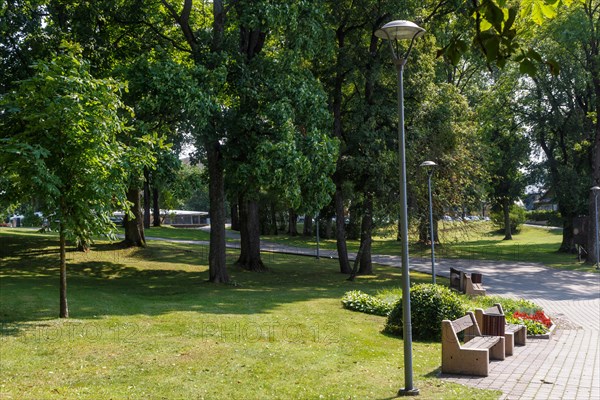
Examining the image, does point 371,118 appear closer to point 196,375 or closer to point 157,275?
point 157,275

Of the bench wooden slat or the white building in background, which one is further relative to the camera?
the white building in background

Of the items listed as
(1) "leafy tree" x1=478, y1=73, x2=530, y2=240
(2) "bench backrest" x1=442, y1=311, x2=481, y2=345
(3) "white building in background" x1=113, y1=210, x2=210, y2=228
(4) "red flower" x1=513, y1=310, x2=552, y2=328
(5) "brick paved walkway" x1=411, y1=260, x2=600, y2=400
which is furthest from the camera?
(3) "white building in background" x1=113, y1=210, x2=210, y2=228

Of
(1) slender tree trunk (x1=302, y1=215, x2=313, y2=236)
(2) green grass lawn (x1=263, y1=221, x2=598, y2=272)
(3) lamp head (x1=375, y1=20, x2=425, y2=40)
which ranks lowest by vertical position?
(2) green grass lawn (x1=263, y1=221, x2=598, y2=272)

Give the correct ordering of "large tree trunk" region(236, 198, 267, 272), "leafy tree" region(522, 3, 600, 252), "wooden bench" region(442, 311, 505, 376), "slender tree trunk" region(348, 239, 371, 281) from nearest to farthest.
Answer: "wooden bench" region(442, 311, 505, 376), "slender tree trunk" region(348, 239, 371, 281), "large tree trunk" region(236, 198, 267, 272), "leafy tree" region(522, 3, 600, 252)

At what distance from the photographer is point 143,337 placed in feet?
38.1

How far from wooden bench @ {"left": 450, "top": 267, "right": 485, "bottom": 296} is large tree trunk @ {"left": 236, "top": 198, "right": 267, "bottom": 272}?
9.59 metres

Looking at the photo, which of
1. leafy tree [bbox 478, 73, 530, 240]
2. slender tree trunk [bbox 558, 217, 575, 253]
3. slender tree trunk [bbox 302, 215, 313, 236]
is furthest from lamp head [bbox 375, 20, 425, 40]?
slender tree trunk [bbox 302, 215, 313, 236]

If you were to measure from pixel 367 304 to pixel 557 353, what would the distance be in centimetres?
563

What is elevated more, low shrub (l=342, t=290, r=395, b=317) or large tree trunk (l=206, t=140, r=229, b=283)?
large tree trunk (l=206, t=140, r=229, b=283)

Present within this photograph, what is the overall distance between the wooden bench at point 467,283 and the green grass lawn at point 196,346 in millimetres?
2803

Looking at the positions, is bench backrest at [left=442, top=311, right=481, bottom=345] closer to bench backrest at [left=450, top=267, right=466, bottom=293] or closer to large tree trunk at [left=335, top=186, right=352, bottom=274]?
bench backrest at [left=450, top=267, right=466, bottom=293]

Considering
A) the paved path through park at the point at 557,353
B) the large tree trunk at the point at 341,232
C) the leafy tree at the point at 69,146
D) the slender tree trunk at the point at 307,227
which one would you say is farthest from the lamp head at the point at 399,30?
the slender tree trunk at the point at 307,227

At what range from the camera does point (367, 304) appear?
16281mm

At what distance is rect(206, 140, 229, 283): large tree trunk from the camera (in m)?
22.0
